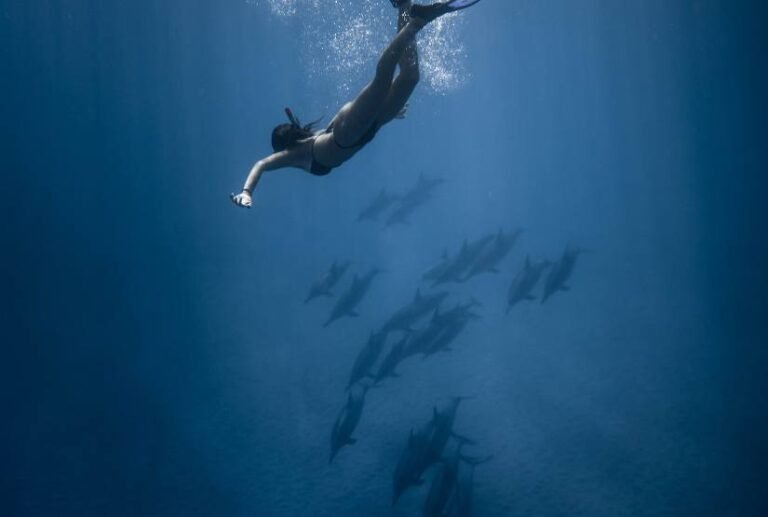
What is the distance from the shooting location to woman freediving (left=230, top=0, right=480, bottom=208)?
127 inches

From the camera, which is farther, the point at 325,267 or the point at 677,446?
the point at 325,267

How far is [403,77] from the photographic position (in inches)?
137

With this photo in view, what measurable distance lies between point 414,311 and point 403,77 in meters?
8.62

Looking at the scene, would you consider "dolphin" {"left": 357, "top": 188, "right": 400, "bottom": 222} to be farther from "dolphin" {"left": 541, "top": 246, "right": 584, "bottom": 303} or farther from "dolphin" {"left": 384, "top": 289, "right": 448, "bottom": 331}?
"dolphin" {"left": 541, "top": 246, "right": 584, "bottom": 303}

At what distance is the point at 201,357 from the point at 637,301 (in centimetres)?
1733

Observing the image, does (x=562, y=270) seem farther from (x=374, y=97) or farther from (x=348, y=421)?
(x=374, y=97)

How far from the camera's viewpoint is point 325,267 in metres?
25.7

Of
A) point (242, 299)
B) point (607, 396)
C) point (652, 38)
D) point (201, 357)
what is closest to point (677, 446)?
point (607, 396)

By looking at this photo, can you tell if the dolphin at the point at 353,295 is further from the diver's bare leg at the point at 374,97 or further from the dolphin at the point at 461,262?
the diver's bare leg at the point at 374,97

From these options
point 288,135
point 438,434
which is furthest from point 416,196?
point 288,135

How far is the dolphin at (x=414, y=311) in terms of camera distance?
37.6 ft

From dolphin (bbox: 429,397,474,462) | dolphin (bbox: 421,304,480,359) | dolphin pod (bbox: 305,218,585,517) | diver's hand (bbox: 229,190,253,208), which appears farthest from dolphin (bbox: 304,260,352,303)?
diver's hand (bbox: 229,190,253,208)

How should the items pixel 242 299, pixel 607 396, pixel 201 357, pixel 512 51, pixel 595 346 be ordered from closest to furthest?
pixel 607 396
pixel 595 346
pixel 201 357
pixel 242 299
pixel 512 51

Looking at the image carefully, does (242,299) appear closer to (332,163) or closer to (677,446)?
(677,446)
